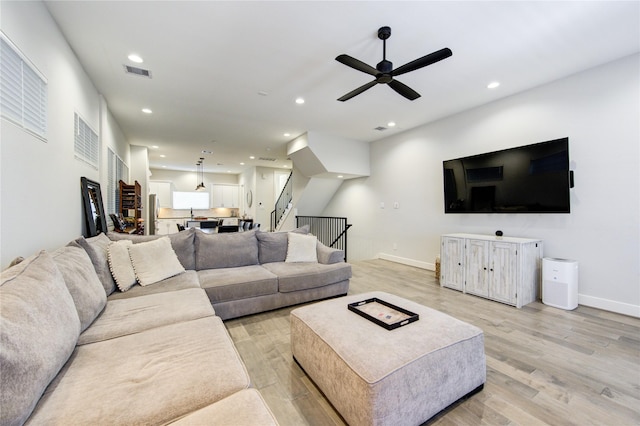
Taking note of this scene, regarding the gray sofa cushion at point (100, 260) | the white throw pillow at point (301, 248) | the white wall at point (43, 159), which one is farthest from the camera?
the white throw pillow at point (301, 248)

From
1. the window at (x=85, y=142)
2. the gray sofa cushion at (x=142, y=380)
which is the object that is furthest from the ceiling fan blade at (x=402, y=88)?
the window at (x=85, y=142)

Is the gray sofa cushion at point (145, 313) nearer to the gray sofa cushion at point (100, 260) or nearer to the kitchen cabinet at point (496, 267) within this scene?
the gray sofa cushion at point (100, 260)

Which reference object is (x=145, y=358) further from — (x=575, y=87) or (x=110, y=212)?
(x=575, y=87)

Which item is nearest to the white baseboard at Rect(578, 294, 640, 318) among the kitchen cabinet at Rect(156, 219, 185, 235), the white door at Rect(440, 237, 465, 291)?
the white door at Rect(440, 237, 465, 291)

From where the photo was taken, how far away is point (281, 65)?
307 cm

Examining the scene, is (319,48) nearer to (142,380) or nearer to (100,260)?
(100,260)

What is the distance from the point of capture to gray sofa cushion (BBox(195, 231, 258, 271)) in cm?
323

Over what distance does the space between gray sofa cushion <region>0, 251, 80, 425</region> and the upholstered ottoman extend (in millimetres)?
1244

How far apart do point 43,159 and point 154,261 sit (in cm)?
120

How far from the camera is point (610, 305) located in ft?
10.0

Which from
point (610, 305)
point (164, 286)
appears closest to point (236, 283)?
point (164, 286)

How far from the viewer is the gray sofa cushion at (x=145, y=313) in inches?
62.7

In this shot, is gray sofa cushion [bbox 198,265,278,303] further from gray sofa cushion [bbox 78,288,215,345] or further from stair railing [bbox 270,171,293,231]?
stair railing [bbox 270,171,293,231]

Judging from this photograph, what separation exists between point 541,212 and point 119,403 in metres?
4.45
